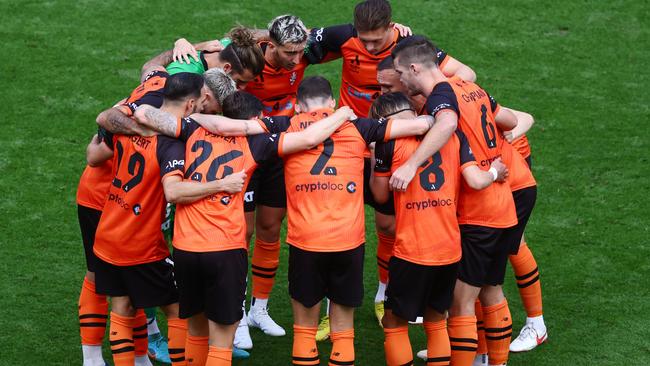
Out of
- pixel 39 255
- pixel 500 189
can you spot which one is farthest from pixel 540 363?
pixel 39 255

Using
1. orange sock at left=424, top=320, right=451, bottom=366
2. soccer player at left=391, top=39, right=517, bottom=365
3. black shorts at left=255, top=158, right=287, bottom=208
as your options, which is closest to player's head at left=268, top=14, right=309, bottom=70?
black shorts at left=255, top=158, right=287, bottom=208

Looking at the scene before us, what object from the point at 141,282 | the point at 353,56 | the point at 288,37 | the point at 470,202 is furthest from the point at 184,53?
the point at 470,202

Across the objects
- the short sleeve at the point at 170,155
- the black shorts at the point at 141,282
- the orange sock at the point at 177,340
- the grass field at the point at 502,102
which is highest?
the short sleeve at the point at 170,155

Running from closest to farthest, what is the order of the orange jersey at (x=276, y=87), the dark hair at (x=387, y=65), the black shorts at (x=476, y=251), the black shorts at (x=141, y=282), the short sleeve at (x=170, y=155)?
1. the short sleeve at (x=170, y=155)
2. the black shorts at (x=141, y=282)
3. the black shorts at (x=476, y=251)
4. the dark hair at (x=387, y=65)
5. the orange jersey at (x=276, y=87)

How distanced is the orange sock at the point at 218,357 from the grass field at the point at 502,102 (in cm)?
134

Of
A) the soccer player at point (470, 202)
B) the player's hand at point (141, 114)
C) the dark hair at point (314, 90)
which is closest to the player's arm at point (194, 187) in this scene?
the player's hand at point (141, 114)

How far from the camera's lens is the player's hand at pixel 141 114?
23.7 feet

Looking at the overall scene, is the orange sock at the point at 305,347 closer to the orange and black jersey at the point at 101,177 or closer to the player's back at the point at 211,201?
the player's back at the point at 211,201

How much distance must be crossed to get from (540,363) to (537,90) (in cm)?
543

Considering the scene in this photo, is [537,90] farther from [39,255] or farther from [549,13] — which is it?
[39,255]

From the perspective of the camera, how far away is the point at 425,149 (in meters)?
7.20

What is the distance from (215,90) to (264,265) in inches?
74.5

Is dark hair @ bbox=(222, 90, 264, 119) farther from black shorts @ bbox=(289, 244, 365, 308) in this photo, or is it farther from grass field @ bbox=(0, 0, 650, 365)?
grass field @ bbox=(0, 0, 650, 365)

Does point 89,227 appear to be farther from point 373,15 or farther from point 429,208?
point 373,15
